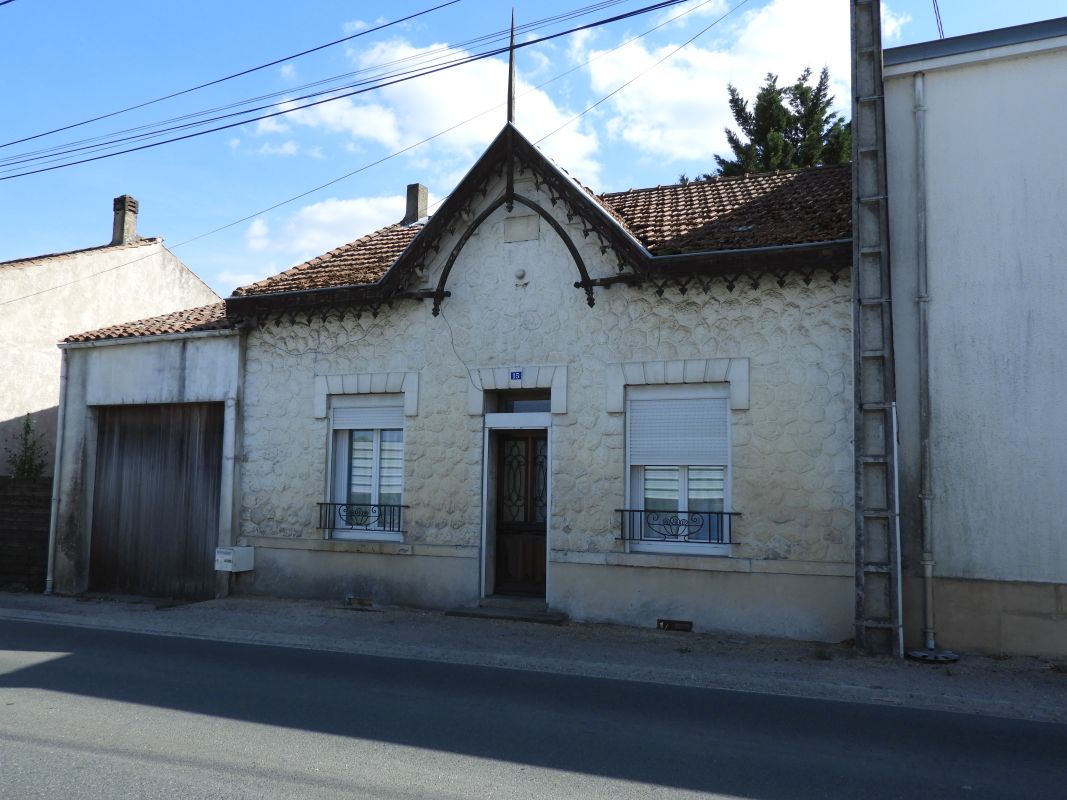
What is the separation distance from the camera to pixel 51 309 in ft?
61.9

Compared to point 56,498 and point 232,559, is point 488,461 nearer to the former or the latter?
point 232,559

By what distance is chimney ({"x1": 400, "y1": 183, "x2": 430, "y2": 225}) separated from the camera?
18.3 meters

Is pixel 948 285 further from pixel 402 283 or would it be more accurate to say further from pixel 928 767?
pixel 402 283

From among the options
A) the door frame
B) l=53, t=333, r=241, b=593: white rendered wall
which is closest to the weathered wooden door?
l=53, t=333, r=241, b=593: white rendered wall

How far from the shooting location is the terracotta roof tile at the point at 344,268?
43.1 ft

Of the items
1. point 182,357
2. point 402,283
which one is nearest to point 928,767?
point 402,283

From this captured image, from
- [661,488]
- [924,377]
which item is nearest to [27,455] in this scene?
[661,488]

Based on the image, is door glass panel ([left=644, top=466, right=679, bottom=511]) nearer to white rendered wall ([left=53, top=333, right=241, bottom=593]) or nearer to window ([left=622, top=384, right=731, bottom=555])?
window ([left=622, top=384, right=731, bottom=555])

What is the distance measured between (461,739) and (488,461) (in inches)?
240

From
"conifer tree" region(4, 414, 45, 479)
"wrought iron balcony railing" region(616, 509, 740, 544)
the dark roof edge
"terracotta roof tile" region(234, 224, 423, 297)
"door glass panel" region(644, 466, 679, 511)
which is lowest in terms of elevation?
"wrought iron balcony railing" region(616, 509, 740, 544)

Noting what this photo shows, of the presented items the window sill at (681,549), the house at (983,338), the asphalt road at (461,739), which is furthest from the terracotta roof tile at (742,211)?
the asphalt road at (461,739)

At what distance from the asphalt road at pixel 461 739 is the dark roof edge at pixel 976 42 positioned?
681 centimetres

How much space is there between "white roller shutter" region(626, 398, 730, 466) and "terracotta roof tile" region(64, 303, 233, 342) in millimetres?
6230

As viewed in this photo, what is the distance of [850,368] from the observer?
10062 mm
